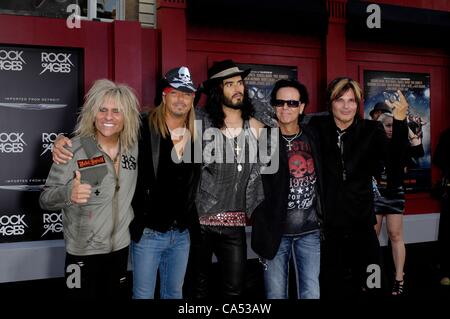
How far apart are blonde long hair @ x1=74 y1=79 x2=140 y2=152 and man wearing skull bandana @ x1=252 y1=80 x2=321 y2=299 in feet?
3.28

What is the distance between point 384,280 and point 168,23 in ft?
13.2

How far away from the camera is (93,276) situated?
8.55 feet

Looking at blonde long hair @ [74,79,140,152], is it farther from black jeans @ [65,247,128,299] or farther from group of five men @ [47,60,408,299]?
black jeans @ [65,247,128,299]

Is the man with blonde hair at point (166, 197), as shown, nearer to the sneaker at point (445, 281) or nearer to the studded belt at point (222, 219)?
the studded belt at point (222, 219)

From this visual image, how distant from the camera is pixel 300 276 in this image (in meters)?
3.12

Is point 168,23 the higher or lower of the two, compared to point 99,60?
higher

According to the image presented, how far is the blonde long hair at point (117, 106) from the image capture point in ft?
8.98

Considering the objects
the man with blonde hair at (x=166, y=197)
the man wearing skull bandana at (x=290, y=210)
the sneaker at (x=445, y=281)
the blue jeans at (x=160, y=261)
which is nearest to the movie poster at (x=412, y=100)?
the sneaker at (x=445, y=281)

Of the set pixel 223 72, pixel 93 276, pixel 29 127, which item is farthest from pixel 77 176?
pixel 29 127

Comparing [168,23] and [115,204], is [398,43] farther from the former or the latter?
[115,204]

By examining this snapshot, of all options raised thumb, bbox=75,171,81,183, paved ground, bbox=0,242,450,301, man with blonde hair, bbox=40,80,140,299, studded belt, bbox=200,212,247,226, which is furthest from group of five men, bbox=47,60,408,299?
paved ground, bbox=0,242,450,301

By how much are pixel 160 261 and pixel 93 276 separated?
1.70 ft
